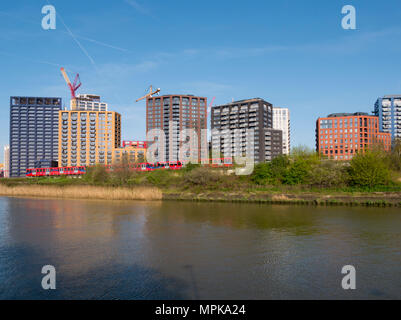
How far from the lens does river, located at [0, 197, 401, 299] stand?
12.4 m

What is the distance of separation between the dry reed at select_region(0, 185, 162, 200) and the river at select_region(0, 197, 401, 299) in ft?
63.9

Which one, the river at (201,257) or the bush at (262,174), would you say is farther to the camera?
the bush at (262,174)

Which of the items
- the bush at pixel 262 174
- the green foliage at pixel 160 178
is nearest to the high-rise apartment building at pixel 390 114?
the bush at pixel 262 174

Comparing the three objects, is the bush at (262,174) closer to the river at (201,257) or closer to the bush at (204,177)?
the bush at (204,177)

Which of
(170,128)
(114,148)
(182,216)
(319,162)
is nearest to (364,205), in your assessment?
(319,162)

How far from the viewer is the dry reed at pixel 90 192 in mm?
49188

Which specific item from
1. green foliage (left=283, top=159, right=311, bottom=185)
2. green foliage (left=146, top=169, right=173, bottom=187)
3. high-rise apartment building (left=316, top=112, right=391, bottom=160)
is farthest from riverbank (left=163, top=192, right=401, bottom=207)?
high-rise apartment building (left=316, top=112, right=391, bottom=160)

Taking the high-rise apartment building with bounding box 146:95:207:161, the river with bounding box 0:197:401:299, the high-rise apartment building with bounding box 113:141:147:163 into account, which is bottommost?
the river with bounding box 0:197:401:299

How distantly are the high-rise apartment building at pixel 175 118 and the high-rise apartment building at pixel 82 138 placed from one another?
20.5 m

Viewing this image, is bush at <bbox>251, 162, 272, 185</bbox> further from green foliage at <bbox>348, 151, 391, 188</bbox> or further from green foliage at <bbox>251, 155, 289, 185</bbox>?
green foliage at <bbox>348, 151, 391, 188</bbox>

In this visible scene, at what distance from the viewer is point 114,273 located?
1424 cm
